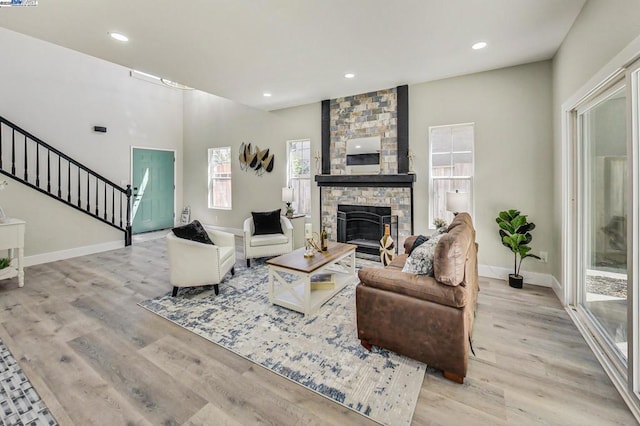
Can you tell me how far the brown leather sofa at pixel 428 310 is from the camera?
5.99ft

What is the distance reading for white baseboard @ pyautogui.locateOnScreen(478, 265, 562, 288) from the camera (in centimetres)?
362

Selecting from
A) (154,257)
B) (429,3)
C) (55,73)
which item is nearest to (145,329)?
(154,257)

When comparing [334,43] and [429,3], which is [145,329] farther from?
[429,3]

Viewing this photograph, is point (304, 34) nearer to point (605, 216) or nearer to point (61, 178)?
point (605, 216)

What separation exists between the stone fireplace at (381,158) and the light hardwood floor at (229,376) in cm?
208

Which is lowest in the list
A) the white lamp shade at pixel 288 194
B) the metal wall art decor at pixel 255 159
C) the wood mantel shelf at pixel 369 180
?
the white lamp shade at pixel 288 194

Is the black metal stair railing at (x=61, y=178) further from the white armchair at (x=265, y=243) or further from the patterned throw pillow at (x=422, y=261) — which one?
the patterned throw pillow at (x=422, y=261)

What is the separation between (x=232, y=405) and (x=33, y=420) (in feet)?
3.64

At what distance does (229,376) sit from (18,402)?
1252mm

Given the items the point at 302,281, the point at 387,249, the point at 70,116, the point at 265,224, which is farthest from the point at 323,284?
the point at 70,116

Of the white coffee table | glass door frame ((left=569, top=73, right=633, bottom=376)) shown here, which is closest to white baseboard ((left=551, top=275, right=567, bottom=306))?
glass door frame ((left=569, top=73, right=633, bottom=376))

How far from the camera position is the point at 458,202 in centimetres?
362

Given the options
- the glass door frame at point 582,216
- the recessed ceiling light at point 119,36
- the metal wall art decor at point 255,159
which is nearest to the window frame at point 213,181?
the metal wall art decor at point 255,159

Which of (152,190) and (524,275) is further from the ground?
(152,190)
